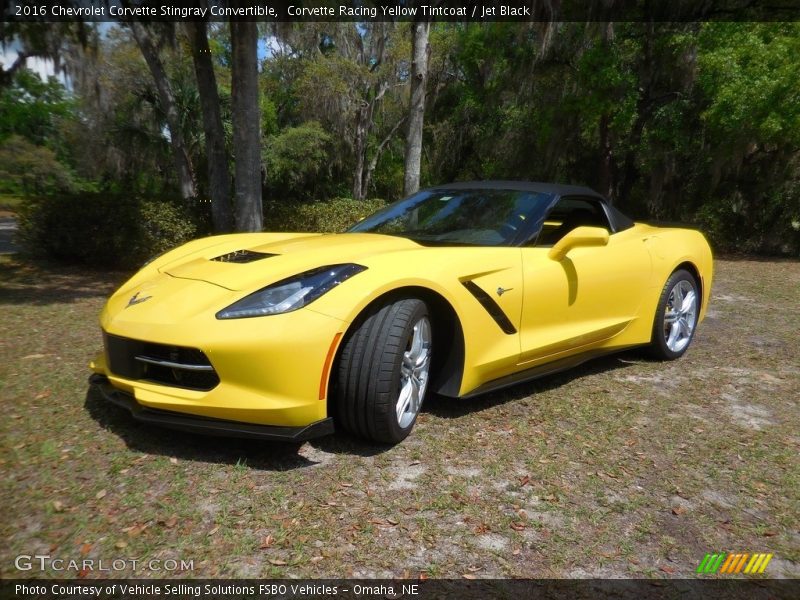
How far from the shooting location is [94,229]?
8406 mm

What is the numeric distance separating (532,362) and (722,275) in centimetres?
835

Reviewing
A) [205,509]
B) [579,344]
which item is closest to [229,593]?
[205,509]

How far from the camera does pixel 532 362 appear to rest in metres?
3.38

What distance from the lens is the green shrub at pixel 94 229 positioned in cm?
829

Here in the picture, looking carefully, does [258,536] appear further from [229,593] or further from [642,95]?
[642,95]

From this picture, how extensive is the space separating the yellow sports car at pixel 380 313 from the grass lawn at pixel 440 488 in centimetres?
24

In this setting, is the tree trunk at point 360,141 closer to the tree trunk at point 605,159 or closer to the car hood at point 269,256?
the tree trunk at point 605,159

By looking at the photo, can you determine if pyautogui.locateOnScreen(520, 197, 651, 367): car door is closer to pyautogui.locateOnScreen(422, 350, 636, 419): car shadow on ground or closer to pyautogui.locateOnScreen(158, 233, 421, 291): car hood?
pyautogui.locateOnScreen(422, 350, 636, 419): car shadow on ground

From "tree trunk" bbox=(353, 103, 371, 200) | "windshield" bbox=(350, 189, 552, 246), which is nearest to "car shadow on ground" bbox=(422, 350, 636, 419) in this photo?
"windshield" bbox=(350, 189, 552, 246)

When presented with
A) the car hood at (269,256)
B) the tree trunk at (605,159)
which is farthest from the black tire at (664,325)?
the tree trunk at (605,159)

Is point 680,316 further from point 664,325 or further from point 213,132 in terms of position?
point 213,132

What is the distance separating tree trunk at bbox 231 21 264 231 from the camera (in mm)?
7715

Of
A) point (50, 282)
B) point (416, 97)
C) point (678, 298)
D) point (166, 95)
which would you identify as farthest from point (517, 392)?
point (166, 95)

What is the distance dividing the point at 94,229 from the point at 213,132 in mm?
2400
